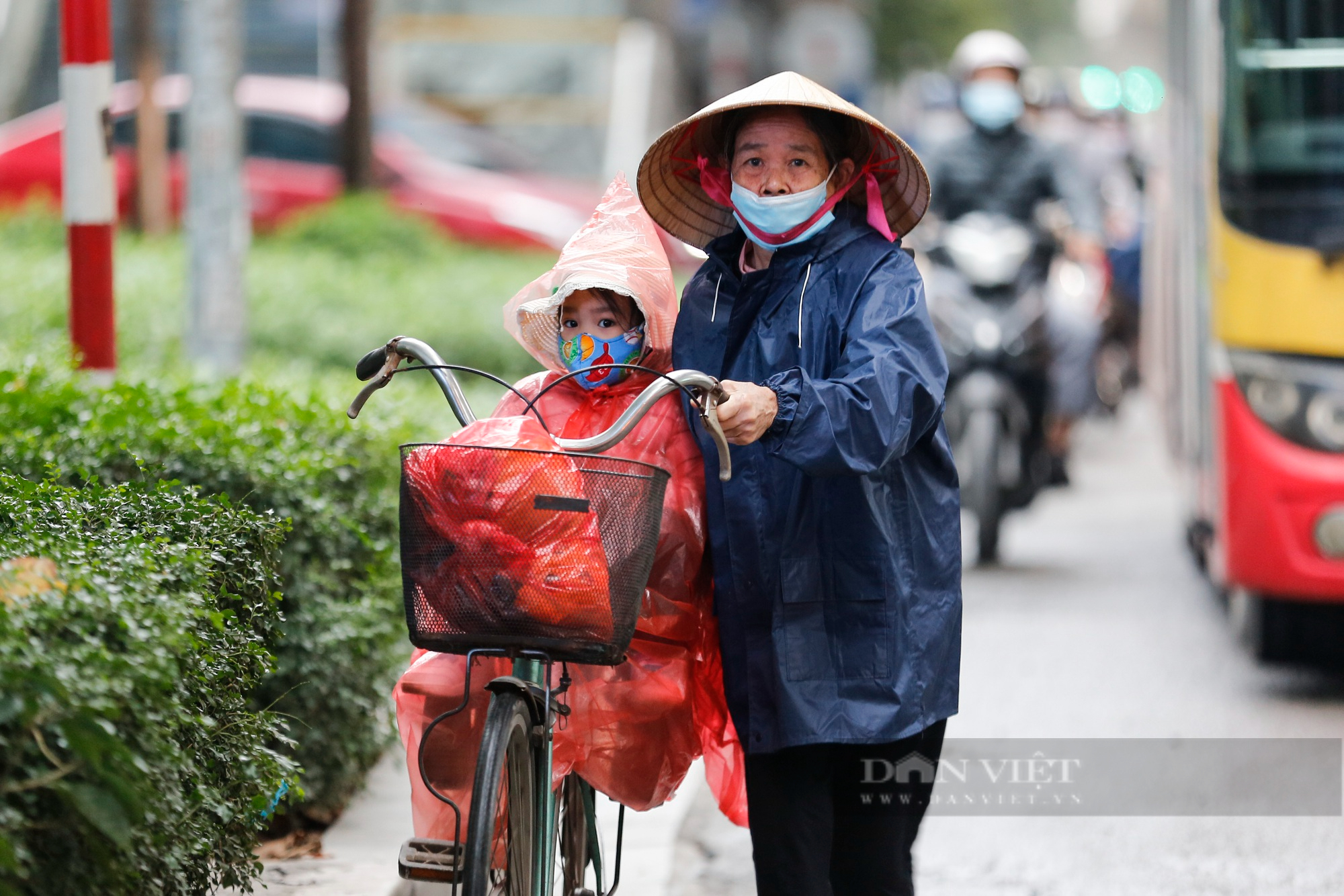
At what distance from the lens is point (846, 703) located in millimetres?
3086

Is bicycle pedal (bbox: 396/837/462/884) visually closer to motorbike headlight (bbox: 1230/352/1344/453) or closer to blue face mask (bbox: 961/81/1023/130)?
motorbike headlight (bbox: 1230/352/1344/453)

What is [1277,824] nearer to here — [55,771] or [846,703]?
[846,703]

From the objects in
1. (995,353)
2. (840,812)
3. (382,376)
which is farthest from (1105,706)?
(382,376)

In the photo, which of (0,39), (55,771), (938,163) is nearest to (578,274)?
(55,771)

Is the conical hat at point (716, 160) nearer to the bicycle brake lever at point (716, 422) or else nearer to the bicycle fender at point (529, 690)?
the bicycle brake lever at point (716, 422)

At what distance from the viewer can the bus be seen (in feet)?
19.2

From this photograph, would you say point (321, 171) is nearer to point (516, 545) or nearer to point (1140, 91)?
point (516, 545)

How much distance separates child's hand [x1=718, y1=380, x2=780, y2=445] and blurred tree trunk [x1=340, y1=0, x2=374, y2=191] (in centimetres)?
1078

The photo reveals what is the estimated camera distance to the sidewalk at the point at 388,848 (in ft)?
13.3

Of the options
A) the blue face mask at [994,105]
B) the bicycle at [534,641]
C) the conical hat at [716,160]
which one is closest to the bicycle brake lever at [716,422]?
the bicycle at [534,641]

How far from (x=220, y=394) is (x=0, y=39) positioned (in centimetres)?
1914

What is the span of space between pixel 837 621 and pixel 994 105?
255 inches

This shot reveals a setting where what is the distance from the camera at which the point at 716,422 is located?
2717mm

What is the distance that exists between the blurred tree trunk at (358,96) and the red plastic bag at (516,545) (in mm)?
10753
